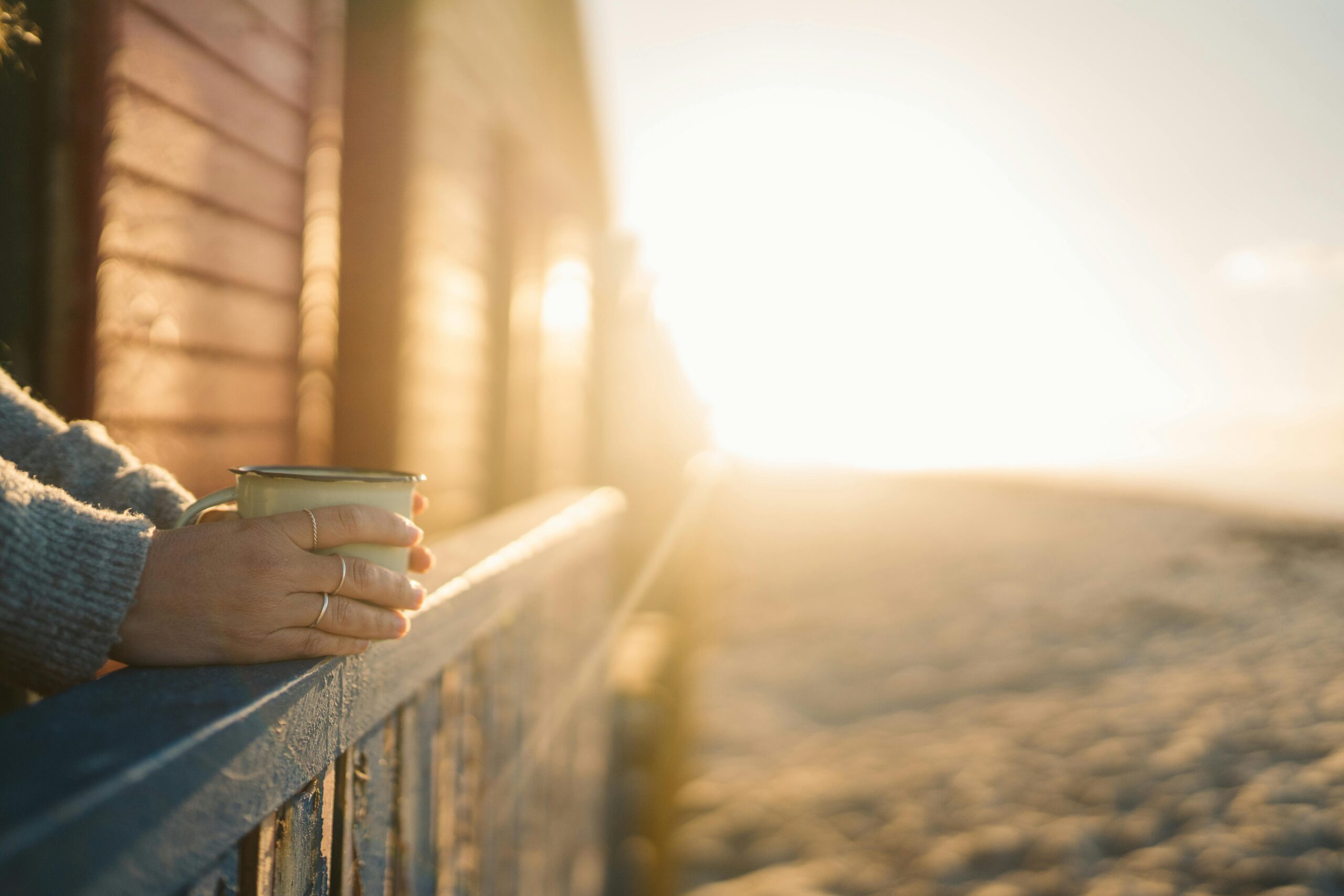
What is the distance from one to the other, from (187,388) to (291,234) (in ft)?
1.87

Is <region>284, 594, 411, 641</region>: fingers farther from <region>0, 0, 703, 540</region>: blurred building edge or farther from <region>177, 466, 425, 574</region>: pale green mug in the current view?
<region>0, 0, 703, 540</region>: blurred building edge

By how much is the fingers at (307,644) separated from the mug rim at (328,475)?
0.16 m

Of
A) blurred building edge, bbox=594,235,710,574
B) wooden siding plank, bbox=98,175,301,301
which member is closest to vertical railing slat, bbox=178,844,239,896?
wooden siding plank, bbox=98,175,301,301

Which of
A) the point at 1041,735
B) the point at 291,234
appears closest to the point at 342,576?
the point at 291,234

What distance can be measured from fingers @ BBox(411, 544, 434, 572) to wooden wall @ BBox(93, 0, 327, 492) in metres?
0.64

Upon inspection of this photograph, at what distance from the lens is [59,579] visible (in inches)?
26.9

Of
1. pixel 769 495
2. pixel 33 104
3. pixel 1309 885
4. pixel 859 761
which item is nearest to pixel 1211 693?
pixel 859 761

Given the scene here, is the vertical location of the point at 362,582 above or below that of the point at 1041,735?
above

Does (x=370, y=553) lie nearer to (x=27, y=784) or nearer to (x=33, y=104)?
(x=27, y=784)

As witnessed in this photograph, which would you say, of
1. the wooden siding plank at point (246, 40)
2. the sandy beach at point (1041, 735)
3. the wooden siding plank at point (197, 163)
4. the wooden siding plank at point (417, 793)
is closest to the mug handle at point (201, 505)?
the wooden siding plank at point (417, 793)

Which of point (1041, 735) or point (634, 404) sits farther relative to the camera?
point (634, 404)

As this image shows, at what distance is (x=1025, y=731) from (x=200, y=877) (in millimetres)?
6011

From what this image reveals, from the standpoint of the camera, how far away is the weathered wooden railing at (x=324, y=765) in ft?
1.63

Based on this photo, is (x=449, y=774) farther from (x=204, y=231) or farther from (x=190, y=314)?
(x=204, y=231)
